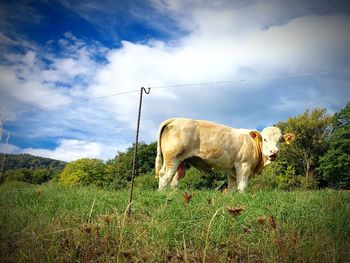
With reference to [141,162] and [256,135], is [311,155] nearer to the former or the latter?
[141,162]

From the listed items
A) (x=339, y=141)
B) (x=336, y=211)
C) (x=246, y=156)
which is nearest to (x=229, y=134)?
(x=246, y=156)

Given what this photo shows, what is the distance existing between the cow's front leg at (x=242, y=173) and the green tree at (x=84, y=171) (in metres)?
47.7

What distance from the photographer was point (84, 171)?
58281 mm

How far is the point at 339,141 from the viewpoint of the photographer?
3991 cm

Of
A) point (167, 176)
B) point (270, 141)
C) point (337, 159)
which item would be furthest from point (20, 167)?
point (337, 159)

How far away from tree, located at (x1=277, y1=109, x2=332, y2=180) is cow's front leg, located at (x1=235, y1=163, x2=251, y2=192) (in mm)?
35118

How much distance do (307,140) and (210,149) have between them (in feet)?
125

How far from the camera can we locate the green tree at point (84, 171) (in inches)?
2210

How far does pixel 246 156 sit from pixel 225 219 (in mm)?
5518

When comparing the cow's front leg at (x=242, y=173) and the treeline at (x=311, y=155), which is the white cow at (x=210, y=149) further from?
the treeline at (x=311, y=155)

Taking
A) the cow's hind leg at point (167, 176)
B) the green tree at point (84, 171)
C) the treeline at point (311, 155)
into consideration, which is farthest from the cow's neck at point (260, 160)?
the green tree at point (84, 171)

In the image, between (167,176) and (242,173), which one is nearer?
(167,176)

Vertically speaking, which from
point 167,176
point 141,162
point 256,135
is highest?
point 141,162

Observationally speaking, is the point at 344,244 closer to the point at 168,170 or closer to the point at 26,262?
the point at 26,262
